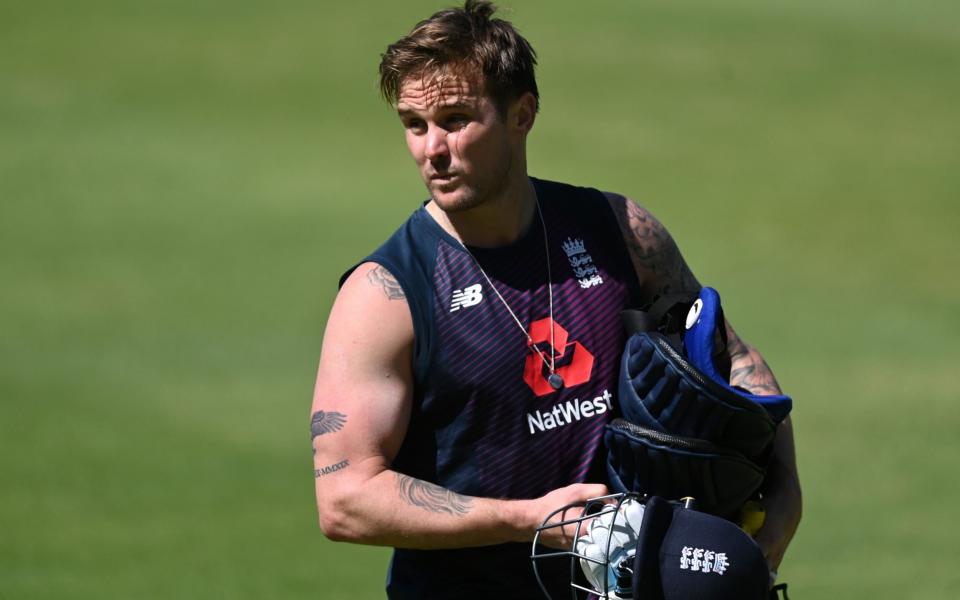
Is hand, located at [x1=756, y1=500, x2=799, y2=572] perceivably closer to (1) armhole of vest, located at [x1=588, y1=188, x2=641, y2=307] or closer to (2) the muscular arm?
(2) the muscular arm

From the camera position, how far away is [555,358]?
3918 mm

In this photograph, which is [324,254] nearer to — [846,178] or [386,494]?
[846,178]

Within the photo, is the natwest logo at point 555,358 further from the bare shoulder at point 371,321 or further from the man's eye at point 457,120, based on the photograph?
the man's eye at point 457,120

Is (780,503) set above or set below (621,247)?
below

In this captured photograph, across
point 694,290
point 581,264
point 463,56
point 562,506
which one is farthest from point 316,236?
point 562,506

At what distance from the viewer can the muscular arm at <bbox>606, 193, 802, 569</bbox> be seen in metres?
4.05

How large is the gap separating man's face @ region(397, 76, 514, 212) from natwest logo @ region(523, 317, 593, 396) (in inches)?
15.2

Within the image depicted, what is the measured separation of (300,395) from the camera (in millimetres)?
9133

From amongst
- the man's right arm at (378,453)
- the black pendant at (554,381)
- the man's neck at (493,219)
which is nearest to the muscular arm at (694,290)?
the man's neck at (493,219)

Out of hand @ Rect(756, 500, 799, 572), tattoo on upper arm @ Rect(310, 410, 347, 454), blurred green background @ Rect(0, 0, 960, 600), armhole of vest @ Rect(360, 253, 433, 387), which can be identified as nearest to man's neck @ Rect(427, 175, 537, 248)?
armhole of vest @ Rect(360, 253, 433, 387)

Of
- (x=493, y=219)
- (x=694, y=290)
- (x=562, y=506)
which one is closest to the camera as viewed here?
(x=562, y=506)

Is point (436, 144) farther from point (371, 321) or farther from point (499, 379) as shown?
point (499, 379)

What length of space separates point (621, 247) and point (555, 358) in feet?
1.42

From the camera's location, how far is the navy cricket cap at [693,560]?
343 cm
